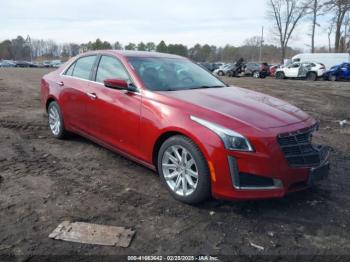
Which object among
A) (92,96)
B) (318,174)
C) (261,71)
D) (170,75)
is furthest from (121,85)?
(261,71)

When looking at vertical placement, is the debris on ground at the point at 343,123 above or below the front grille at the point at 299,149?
→ below

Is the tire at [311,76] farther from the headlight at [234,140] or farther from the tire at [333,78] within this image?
the headlight at [234,140]

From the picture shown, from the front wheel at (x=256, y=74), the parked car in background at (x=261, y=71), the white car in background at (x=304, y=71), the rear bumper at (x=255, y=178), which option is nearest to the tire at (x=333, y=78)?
the white car in background at (x=304, y=71)

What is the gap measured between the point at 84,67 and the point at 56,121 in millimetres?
1282

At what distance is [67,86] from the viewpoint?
6.08 meters

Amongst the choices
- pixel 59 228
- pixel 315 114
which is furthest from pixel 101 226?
pixel 315 114

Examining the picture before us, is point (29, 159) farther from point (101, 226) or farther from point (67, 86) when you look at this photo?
point (101, 226)

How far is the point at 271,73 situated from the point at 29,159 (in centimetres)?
3452

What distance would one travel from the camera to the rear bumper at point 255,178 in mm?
3619

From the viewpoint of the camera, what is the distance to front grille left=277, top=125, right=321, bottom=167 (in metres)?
3.74

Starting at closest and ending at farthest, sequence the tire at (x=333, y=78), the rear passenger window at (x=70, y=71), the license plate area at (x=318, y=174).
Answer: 1. the license plate area at (x=318, y=174)
2. the rear passenger window at (x=70, y=71)
3. the tire at (x=333, y=78)

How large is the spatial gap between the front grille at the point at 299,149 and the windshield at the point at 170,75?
156 cm

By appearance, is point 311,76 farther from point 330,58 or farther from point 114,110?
point 114,110

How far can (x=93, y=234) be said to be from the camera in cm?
343
